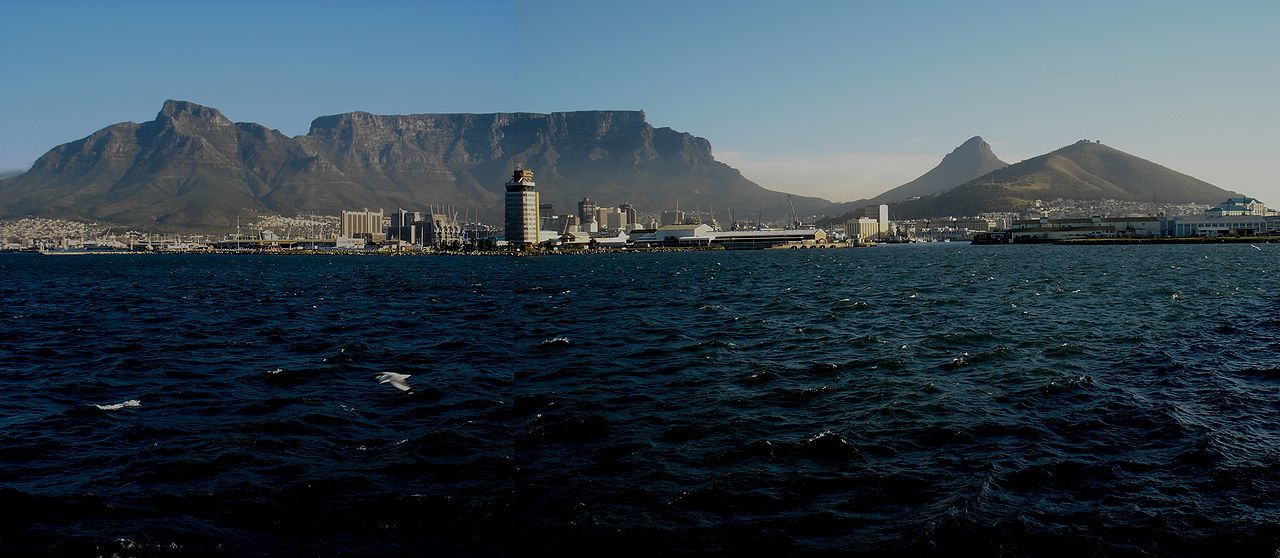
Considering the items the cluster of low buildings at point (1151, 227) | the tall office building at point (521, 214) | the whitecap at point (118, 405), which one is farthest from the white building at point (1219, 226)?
the whitecap at point (118, 405)

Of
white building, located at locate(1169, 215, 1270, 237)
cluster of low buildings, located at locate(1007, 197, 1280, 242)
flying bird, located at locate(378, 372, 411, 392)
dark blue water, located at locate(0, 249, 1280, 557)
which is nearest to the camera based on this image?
dark blue water, located at locate(0, 249, 1280, 557)

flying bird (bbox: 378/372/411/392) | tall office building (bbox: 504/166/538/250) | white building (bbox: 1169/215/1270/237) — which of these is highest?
tall office building (bbox: 504/166/538/250)

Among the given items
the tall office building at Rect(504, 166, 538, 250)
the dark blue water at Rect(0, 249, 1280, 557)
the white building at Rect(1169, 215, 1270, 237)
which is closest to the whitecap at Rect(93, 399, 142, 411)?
the dark blue water at Rect(0, 249, 1280, 557)

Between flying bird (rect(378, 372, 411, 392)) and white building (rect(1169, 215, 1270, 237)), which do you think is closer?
flying bird (rect(378, 372, 411, 392))

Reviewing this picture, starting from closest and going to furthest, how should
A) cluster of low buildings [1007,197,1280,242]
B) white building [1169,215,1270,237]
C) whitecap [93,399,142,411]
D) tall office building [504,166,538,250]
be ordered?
whitecap [93,399,142,411], white building [1169,215,1270,237], cluster of low buildings [1007,197,1280,242], tall office building [504,166,538,250]

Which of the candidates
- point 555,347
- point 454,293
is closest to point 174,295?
point 454,293

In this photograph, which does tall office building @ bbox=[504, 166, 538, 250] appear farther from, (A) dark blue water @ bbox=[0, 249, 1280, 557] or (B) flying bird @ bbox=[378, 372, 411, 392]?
(B) flying bird @ bbox=[378, 372, 411, 392]

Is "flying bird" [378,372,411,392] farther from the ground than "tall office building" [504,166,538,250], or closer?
closer

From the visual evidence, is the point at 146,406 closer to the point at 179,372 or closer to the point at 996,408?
the point at 179,372
